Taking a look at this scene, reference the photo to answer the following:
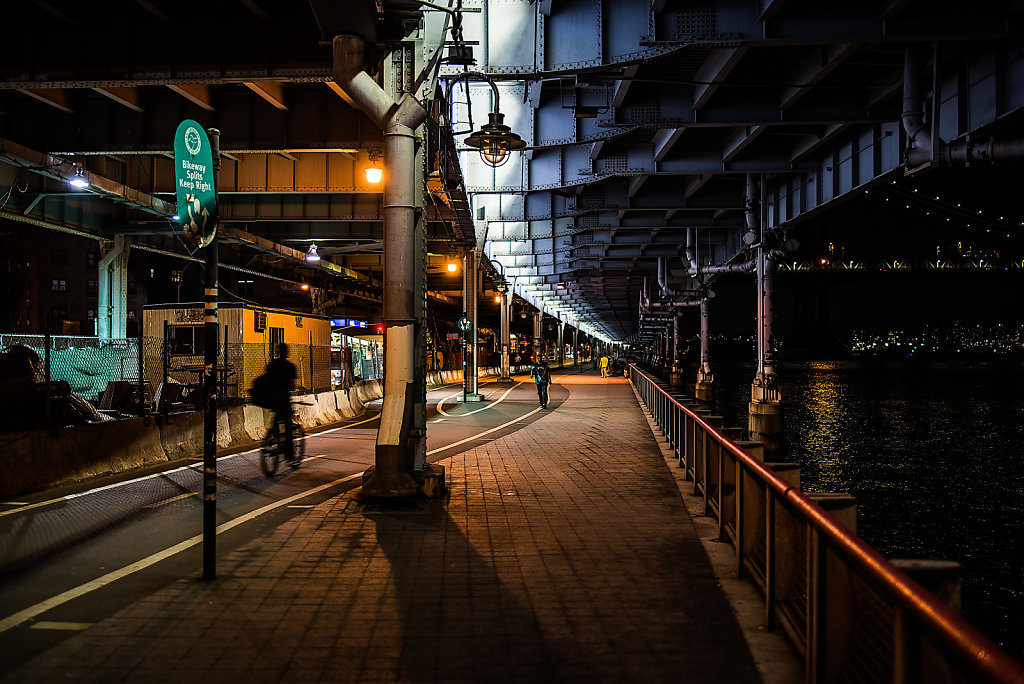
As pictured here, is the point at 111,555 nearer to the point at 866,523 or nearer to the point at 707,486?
the point at 707,486

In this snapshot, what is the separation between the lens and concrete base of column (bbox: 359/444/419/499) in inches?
362

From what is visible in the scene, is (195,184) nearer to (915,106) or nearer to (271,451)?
(271,451)

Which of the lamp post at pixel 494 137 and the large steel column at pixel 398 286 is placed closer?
the large steel column at pixel 398 286

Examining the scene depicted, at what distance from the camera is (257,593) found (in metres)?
5.88

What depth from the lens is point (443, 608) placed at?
5.54 meters

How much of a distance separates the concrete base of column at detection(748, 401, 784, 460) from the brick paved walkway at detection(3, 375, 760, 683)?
67.8 feet

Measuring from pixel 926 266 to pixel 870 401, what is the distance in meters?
89.7

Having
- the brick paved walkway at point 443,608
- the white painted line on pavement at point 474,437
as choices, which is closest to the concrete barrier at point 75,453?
the brick paved walkway at point 443,608

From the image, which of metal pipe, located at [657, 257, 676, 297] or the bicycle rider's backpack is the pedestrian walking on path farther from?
metal pipe, located at [657, 257, 676, 297]

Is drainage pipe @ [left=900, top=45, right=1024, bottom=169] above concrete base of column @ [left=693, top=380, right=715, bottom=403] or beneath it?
above

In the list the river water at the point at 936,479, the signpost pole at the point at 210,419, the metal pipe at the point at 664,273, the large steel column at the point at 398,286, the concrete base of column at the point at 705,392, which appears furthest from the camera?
the metal pipe at the point at 664,273

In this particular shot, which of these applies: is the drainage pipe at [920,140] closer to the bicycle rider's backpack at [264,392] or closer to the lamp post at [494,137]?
the lamp post at [494,137]

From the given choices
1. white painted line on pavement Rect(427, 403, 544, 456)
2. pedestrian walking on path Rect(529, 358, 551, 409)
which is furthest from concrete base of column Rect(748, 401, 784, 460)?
white painted line on pavement Rect(427, 403, 544, 456)

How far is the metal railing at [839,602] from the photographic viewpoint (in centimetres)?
247
